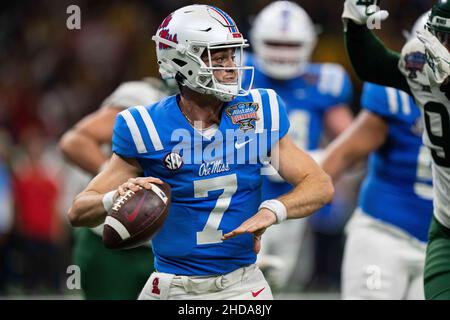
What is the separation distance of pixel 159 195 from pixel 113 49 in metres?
6.98

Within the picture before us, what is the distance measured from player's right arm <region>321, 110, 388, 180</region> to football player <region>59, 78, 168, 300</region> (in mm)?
977

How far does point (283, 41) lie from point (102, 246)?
2.37 meters

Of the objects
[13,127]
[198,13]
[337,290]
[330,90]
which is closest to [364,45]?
[198,13]

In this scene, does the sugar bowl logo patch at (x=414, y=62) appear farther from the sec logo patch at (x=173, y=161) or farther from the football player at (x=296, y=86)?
the football player at (x=296, y=86)

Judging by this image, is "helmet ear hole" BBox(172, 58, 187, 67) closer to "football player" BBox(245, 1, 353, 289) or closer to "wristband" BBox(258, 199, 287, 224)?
"wristband" BBox(258, 199, 287, 224)

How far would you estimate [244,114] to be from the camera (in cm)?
399

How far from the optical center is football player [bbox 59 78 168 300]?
5402 mm

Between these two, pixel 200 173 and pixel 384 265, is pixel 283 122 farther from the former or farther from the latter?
pixel 384 265

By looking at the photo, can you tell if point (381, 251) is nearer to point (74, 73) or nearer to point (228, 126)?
point (228, 126)

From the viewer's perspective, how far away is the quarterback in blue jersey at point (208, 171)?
3900 millimetres

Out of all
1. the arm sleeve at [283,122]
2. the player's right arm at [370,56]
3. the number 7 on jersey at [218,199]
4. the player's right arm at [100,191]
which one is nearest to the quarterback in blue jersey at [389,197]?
the player's right arm at [370,56]

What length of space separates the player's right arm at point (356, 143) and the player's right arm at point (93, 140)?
1141 mm

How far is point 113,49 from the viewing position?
10500mm

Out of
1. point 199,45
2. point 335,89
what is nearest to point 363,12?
point 199,45
